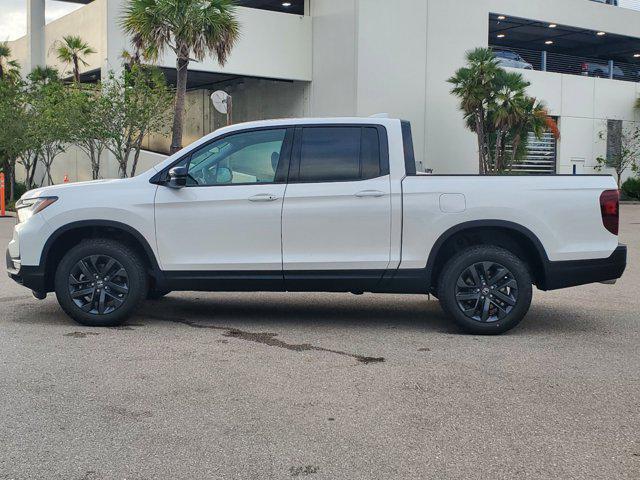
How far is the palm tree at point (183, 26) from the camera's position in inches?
799

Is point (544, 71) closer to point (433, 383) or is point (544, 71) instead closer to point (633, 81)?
point (633, 81)

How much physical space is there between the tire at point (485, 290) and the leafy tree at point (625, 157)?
3154 cm

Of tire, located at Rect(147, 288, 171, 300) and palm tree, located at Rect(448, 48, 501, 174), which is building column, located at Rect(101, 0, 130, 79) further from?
tire, located at Rect(147, 288, 171, 300)

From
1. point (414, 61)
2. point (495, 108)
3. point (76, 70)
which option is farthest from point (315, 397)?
point (76, 70)

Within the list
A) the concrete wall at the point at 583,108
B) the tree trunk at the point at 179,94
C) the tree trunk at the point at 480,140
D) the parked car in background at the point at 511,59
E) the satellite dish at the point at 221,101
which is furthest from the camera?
the concrete wall at the point at 583,108

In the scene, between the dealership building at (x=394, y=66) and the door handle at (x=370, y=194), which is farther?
the dealership building at (x=394, y=66)

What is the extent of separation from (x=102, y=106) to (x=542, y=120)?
16371mm

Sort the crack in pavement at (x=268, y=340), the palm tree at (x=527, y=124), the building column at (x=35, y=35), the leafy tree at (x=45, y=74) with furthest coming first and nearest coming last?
the building column at (x=35, y=35), the leafy tree at (x=45, y=74), the palm tree at (x=527, y=124), the crack in pavement at (x=268, y=340)

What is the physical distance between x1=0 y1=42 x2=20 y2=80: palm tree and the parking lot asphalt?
29394 millimetres

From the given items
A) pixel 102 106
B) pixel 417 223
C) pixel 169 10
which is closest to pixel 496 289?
pixel 417 223

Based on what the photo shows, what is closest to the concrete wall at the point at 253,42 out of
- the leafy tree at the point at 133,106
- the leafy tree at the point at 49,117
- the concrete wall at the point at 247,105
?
the concrete wall at the point at 247,105

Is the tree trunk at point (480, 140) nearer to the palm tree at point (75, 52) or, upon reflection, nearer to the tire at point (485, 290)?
the palm tree at point (75, 52)

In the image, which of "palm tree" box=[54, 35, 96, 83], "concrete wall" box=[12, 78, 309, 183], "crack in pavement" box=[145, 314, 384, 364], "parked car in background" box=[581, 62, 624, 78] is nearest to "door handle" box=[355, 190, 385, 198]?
"crack in pavement" box=[145, 314, 384, 364]

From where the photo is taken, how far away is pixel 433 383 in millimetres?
5293
